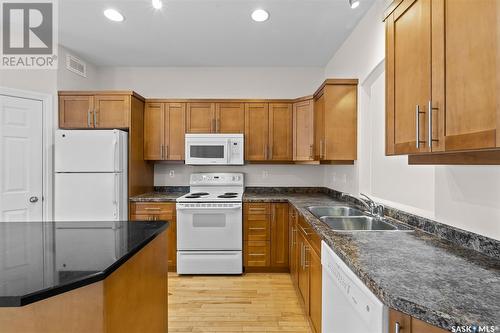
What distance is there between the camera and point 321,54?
3.55 meters

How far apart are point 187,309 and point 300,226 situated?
1.33 meters

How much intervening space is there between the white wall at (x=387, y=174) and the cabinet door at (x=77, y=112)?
314 cm

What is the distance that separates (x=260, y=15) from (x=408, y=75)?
5.81ft

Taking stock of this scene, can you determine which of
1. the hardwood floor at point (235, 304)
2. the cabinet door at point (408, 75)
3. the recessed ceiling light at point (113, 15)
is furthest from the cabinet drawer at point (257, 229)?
the recessed ceiling light at point (113, 15)

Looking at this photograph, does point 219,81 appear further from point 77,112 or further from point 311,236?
point 311,236

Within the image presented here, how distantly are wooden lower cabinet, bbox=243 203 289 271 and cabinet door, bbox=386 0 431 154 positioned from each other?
2.03 meters

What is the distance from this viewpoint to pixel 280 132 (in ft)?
12.3

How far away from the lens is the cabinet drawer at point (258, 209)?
3.38m

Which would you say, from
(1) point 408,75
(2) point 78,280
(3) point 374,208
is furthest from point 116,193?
(1) point 408,75

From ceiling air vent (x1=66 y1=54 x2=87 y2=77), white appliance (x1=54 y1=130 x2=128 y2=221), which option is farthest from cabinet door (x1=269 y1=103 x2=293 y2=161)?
ceiling air vent (x1=66 y1=54 x2=87 y2=77)

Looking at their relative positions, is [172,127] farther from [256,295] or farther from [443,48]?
[443,48]

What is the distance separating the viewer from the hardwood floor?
2311mm

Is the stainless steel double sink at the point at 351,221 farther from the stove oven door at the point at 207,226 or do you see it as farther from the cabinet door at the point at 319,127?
the stove oven door at the point at 207,226

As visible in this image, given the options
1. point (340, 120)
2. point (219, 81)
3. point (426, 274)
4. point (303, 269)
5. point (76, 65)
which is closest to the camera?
point (426, 274)
